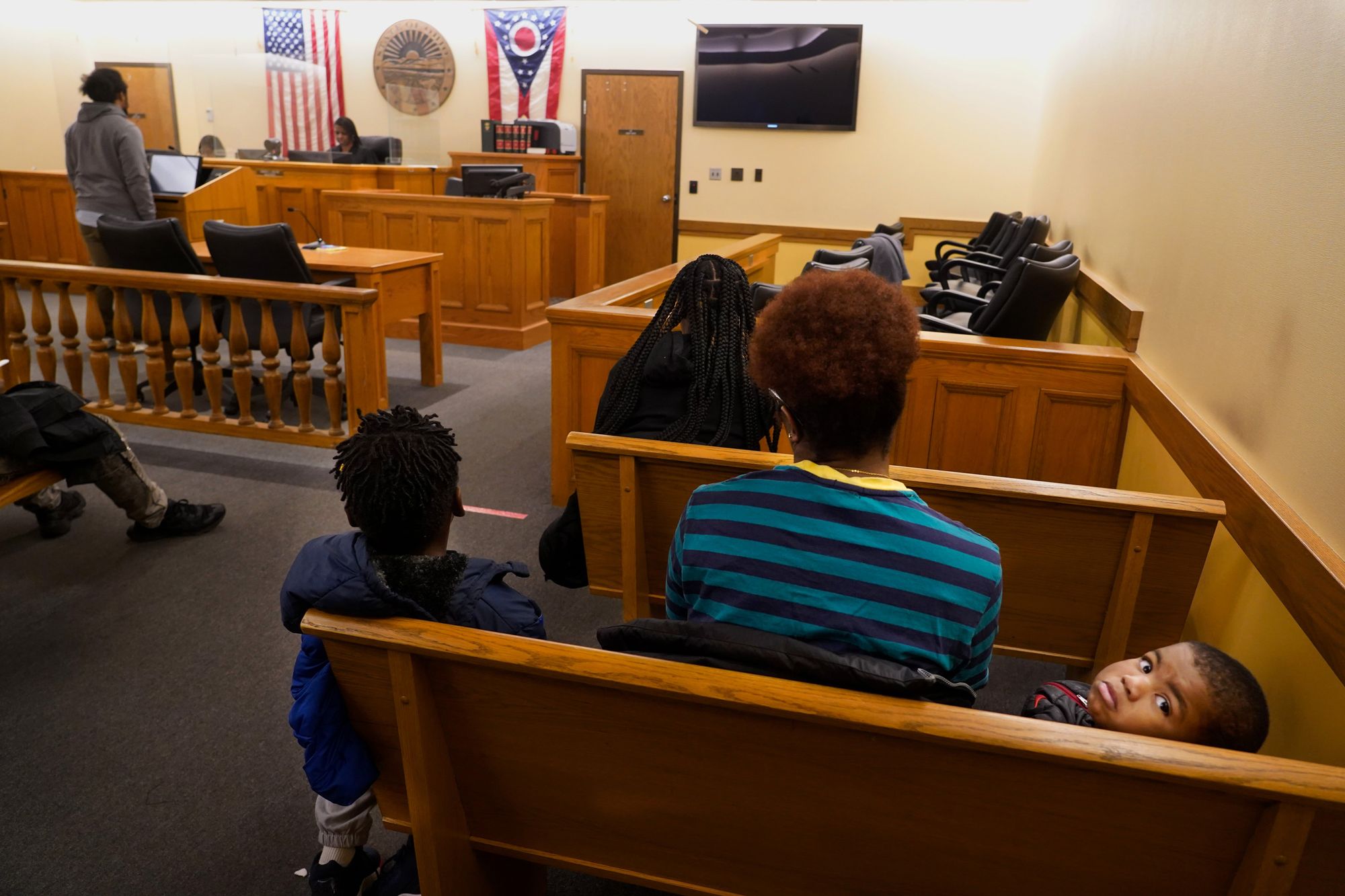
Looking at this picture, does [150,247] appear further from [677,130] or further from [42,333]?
[677,130]

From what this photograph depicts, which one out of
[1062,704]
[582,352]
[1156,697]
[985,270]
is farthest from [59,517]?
[985,270]

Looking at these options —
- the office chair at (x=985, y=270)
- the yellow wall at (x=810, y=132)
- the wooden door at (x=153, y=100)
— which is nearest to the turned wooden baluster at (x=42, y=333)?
the office chair at (x=985, y=270)

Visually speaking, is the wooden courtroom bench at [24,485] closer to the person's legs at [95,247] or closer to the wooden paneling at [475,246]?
the person's legs at [95,247]

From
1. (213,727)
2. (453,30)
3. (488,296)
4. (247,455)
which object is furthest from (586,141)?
(213,727)

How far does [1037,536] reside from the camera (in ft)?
5.48

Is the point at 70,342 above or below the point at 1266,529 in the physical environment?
below

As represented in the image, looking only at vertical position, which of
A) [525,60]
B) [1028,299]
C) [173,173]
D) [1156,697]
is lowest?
[1156,697]

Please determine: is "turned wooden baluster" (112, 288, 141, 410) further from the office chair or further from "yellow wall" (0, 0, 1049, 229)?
"yellow wall" (0, 0, 1049, 229)

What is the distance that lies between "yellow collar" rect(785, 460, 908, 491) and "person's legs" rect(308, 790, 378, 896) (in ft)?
2.56

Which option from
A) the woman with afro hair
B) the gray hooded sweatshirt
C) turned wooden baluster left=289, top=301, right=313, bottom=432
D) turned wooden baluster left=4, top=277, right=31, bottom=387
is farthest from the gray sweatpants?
the gray hooded sweatshirt

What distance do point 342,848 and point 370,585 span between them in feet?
1.85

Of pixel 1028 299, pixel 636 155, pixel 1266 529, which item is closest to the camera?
pixel 1266 529

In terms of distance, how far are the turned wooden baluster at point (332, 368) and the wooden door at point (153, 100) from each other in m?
7.67

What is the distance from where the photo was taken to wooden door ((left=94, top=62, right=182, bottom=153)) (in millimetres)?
9633
